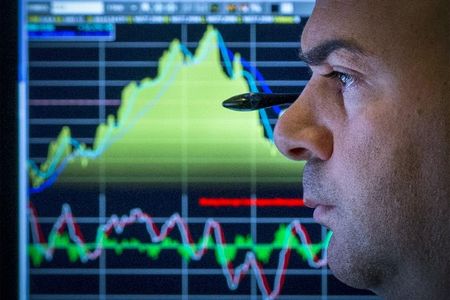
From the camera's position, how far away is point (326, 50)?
2.59 feet

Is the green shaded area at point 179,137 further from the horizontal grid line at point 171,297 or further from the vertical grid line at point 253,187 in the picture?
the horizontal grid line at point 171,297

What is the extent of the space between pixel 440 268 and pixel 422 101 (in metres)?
0.17

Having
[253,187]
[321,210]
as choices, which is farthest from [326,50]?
[253,187]

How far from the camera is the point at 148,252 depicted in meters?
1.08

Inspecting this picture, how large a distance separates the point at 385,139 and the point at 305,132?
0.09 meters

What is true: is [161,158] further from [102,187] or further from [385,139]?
[385,139]

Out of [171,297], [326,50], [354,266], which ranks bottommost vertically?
[171,297]

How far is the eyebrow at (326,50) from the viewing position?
30.1 inches

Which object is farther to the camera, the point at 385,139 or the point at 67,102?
the point at 67,102

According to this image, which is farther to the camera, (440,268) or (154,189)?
(154,189)

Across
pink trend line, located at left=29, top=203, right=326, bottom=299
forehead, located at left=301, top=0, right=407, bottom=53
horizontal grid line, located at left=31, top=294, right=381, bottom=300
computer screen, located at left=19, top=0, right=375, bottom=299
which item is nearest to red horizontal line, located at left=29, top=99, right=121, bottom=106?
computer screen, located at left=19, top=0, right=375, bottom=299
